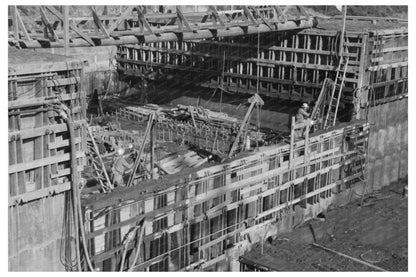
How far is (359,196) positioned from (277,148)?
17.7 ft

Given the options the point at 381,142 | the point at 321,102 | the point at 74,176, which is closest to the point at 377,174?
the point at 381,142

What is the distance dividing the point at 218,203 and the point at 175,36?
18.1ft

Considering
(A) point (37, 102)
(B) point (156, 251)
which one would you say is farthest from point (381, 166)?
(A) point (37, 102)

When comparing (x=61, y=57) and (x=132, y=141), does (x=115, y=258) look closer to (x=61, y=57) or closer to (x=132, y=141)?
(x=61, y=57)

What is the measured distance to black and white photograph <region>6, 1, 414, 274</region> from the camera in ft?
45.3

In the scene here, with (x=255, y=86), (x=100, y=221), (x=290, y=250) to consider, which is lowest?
(x=290, y=250)

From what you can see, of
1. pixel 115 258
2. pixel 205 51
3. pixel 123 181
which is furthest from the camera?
pixel 205 51

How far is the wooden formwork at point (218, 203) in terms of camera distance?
50.7 ft

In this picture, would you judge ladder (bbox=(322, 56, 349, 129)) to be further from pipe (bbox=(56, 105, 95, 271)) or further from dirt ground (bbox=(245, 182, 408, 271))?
pipe (bbox=(56, 105, 95, 271))

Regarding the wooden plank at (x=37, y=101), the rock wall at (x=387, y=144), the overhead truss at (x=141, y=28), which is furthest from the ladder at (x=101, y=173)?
the rock wall at (x=387, y=144)

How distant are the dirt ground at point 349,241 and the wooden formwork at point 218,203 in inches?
29.3

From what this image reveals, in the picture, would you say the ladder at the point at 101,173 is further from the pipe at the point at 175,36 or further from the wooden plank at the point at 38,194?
the pipe at the point at 175,36

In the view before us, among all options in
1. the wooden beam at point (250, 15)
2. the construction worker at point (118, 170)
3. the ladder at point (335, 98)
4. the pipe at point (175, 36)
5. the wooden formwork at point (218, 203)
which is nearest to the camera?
the wooden formwork at point (218, 203)

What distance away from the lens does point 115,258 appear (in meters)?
15.5
